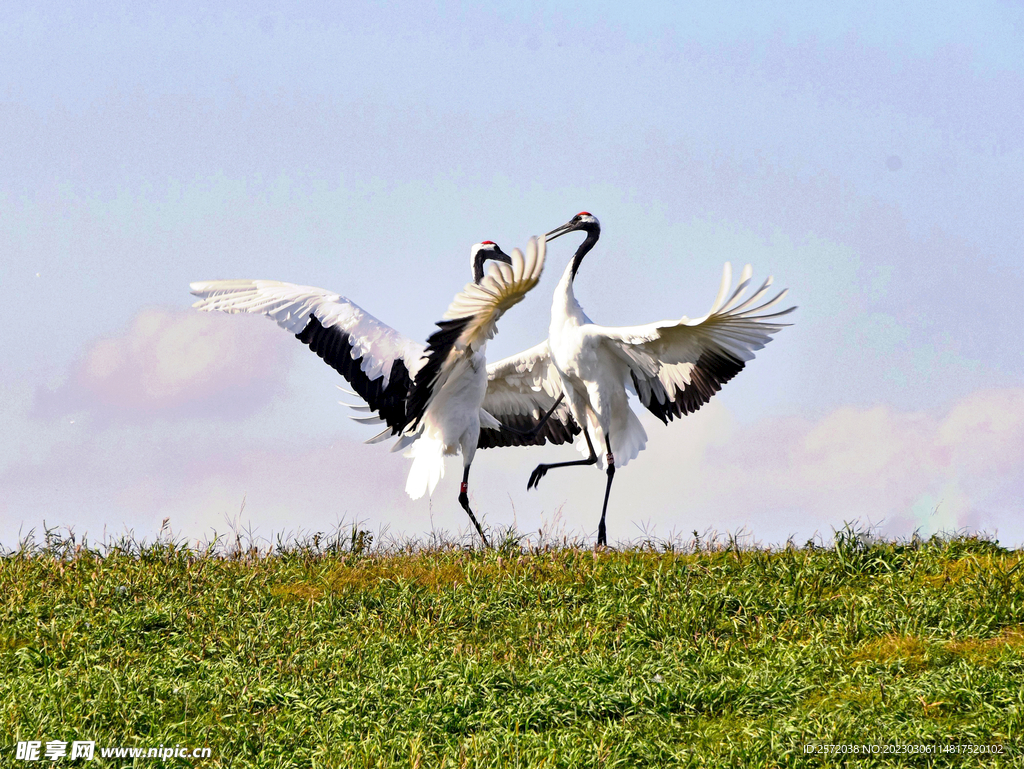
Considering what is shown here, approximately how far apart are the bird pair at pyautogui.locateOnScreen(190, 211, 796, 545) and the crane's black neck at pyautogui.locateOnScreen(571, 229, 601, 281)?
0.5 inches

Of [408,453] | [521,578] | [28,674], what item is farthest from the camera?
[408,453]

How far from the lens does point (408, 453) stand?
10547 millimetres

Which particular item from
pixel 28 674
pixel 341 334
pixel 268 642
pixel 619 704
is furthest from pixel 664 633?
pixel 341 334

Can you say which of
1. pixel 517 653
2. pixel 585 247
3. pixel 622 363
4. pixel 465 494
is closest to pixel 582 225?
pixel 585 247

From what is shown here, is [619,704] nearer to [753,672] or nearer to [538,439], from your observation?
[753,672]

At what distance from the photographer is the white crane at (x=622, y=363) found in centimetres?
956

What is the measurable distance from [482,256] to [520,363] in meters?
1.17


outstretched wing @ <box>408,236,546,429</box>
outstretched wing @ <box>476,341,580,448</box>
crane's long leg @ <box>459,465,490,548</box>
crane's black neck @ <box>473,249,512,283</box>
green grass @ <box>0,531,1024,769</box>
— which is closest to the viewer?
green grass @ <box>0,531,1024,769</box>

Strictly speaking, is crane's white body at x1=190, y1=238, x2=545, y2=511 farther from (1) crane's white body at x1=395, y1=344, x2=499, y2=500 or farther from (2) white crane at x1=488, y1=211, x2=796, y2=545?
(2) white crane at x1=488, y1=211, x2=796, y2=545

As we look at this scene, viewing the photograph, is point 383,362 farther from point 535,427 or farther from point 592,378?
point 535,427

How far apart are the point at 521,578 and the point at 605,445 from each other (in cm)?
320

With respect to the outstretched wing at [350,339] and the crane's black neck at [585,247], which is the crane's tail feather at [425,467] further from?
the crane's black neck at [585,247]

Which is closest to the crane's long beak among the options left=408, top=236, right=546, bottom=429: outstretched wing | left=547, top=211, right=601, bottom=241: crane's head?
left=547, top=211, right=601, bottom=241: crane's head

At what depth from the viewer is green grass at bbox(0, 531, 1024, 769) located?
521 centimetres
